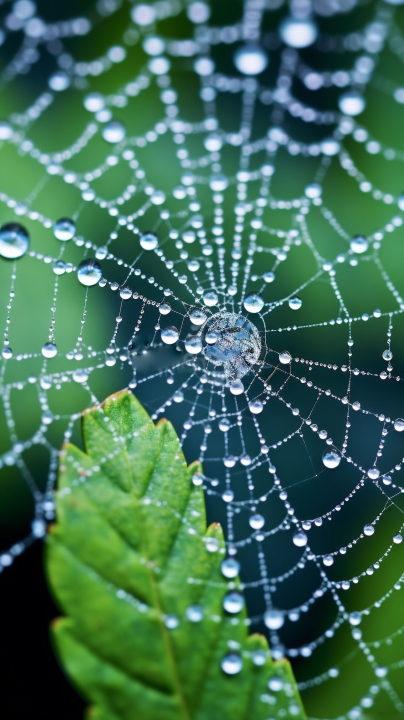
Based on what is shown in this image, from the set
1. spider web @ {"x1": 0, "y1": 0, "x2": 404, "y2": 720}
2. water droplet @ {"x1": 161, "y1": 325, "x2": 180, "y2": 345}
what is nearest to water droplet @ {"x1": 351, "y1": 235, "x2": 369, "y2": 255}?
spider web @ {"x1": 0, "y1": 0, "x2": 404, "y2": 720}

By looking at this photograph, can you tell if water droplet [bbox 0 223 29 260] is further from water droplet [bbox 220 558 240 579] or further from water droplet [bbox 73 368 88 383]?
water droplet [bbox 220 558 240 579]

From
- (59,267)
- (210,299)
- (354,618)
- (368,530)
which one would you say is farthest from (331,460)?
(59,267)

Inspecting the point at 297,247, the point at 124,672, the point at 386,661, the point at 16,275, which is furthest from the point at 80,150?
the point at 386,661

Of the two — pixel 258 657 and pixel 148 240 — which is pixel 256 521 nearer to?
pixel 258 657

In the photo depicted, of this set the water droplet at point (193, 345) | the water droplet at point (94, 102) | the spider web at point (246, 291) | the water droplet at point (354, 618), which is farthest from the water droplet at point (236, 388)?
the water droplet at point (94, 102)

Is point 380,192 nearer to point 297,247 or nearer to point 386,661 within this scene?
point 297,247

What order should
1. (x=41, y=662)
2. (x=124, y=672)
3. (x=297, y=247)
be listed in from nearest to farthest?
(x=124, y=672) → (x=41, y=662) → (x=297, y=247)
